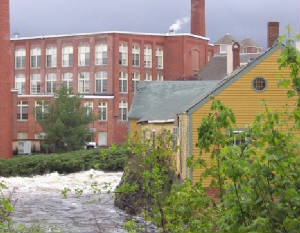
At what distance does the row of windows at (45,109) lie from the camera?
5978 centimetres

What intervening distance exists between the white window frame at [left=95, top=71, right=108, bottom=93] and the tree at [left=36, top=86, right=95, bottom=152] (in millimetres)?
12470

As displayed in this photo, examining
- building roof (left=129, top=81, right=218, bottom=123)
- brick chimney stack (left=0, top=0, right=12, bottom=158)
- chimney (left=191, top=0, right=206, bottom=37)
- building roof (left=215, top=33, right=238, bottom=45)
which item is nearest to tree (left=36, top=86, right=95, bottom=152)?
brick chimney stack (left=0, top=0, right=12, bottom=158)

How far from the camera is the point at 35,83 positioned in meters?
77.6

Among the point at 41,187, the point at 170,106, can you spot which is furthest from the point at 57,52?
the point at 170,106

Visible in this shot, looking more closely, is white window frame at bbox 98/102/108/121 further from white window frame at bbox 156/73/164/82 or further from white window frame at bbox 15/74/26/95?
white window frame at bbox 15/74/26/95

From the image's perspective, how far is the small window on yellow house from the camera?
24.7m

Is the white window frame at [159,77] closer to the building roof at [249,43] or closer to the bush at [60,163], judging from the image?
the bush at [60,163]

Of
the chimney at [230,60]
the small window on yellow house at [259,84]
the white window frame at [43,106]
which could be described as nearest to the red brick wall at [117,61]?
the white window frame at [43,106]

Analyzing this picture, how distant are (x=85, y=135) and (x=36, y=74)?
22.4 meters

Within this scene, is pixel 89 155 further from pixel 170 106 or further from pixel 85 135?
pixel 170 106

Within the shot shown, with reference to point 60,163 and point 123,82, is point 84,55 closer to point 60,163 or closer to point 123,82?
point 123,82

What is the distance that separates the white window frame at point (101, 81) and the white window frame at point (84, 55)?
2039 millimetres

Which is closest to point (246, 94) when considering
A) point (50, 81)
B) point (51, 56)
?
point (51, 56)

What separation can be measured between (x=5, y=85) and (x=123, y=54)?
2316 cm
